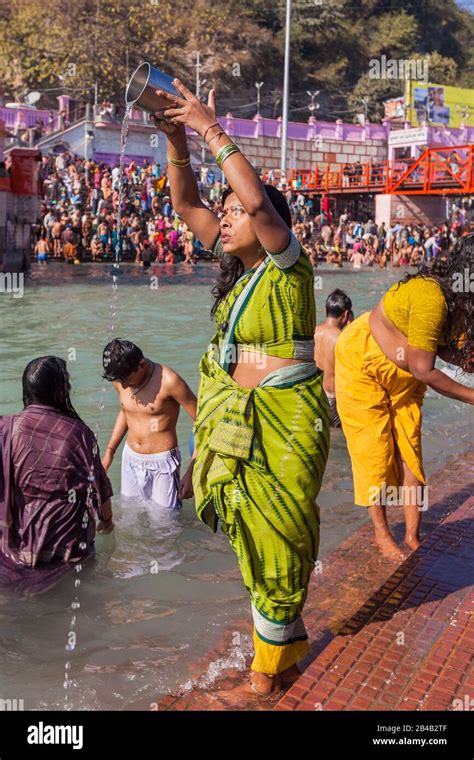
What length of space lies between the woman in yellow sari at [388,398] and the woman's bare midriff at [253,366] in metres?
1.12

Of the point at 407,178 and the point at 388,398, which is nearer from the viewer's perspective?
the point at 388,398

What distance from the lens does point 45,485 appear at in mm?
3809

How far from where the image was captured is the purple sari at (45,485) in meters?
3.74

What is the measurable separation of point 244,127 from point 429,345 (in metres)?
39.9

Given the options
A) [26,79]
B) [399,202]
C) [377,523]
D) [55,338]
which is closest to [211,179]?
[399,202]

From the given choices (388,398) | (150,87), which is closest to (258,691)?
(388,398)

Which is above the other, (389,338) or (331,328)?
(389,338)

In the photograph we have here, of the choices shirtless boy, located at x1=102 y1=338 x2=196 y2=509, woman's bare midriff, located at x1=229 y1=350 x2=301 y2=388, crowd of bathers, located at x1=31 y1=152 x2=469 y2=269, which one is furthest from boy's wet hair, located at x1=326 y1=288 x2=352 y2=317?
crowd of bathers, located at x1=31 y1=152 x2=469 y2=269

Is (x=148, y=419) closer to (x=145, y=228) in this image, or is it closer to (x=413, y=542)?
(x=413, y=542)

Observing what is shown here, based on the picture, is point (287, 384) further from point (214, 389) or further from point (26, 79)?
point (26, 79)

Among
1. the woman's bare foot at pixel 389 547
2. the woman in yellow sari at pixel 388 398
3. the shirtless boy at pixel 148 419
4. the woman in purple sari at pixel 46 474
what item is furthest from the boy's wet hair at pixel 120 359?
the woman's bare foot at pixel 389 547

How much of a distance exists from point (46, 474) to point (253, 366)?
1.47m

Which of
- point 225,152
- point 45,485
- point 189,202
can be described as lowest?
point 45,485

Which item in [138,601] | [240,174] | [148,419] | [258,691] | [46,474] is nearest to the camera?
[240,174]
